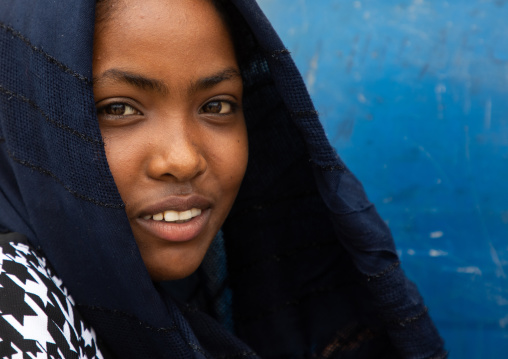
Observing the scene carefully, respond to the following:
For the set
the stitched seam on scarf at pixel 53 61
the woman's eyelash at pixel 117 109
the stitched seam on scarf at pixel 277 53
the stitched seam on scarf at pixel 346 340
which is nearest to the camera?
the stitched seam on scarf at pixel 53 61

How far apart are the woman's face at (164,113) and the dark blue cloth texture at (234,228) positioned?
0.21ft

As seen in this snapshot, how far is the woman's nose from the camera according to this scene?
1192 millimetres

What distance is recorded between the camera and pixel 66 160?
1143 millimetres

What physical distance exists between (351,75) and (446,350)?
2.61ft

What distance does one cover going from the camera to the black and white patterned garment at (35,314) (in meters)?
0.93

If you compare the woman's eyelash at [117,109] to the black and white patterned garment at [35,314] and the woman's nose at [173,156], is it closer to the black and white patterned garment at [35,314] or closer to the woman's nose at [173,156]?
the woman's nose at [173,156]

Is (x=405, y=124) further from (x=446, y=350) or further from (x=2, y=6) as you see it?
(x=2, y=6)

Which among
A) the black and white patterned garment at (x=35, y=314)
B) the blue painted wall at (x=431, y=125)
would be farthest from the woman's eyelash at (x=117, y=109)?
the blue painted wall at (x=431, y=125)

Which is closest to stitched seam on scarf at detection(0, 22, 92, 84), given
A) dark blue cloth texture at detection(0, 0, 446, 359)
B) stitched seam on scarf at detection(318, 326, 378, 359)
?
dark blue cloth texture at detection(0, 0, 446, 359)

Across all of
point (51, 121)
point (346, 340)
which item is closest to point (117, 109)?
point (51, 121)

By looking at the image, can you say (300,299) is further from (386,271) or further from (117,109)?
(117,109)

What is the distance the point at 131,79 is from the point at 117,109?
3.2 inches

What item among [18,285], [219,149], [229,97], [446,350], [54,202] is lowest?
[446,350]

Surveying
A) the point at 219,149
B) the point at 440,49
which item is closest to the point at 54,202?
the point at 219,149
